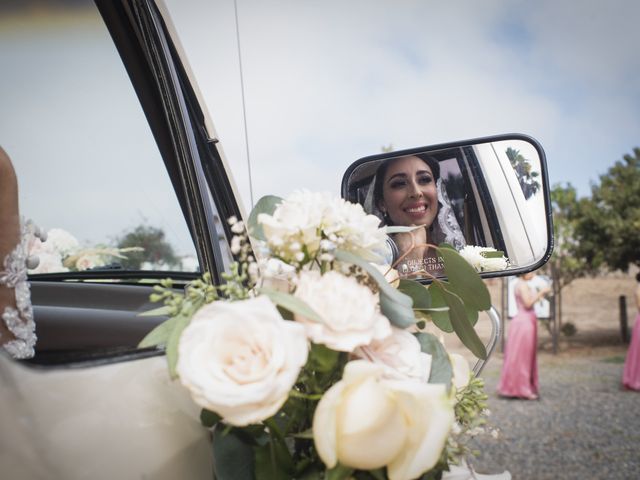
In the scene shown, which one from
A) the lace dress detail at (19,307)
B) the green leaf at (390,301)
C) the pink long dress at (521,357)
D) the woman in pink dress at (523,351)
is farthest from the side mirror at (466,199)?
the pink long dress at (521,357)

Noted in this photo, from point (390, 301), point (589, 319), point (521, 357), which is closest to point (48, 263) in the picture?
point (390, 301)

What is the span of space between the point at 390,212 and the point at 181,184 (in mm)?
597

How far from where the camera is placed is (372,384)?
2.34ft

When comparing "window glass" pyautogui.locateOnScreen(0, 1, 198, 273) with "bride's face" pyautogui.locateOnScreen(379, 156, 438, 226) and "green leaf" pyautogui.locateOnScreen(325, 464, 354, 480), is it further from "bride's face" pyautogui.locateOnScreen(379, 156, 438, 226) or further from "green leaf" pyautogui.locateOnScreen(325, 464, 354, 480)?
"green leaf" pyautogui.locateOnScreen(325, 464, 354, 480)

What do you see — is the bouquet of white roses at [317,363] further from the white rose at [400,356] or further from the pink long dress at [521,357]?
the pink long dress at [521,357]

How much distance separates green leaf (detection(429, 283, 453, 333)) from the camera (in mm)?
1102

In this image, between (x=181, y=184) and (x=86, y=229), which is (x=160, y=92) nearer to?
(x=181, y=184)

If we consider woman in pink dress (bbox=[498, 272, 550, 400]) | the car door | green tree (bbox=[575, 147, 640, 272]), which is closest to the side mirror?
the car door

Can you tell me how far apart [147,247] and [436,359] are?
0.99 metres

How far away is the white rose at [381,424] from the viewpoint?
69 centimetres

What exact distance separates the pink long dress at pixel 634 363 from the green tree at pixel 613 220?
18.9 ft

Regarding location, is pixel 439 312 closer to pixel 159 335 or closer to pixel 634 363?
pixel 159 335

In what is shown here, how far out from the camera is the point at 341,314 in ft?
2.46

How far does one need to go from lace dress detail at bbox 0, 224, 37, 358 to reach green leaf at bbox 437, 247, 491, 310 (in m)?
0.69
